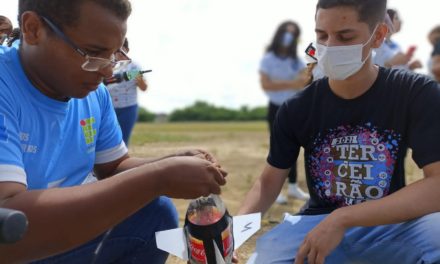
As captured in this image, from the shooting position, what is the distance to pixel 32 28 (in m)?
1.81

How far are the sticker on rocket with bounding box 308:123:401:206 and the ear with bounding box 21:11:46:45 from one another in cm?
135

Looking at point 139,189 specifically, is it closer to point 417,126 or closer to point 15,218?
point 15,218

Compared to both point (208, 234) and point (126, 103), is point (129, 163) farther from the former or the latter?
point (126, 103)

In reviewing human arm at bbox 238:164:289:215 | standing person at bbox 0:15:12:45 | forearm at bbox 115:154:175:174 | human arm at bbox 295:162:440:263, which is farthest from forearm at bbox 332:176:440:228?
standing person at bbox 0:15:12:45

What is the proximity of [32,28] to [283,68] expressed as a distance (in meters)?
3.92

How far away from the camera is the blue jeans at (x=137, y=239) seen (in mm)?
2236

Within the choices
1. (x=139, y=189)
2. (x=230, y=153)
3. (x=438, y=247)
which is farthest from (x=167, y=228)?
(x=230, y=153)

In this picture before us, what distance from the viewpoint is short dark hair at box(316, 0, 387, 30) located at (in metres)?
2.42

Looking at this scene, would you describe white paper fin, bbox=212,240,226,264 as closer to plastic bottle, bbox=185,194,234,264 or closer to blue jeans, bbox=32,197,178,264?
plastic bottle, bbox=185,194,234,264

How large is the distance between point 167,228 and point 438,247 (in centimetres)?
116

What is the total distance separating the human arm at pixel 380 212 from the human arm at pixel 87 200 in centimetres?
64

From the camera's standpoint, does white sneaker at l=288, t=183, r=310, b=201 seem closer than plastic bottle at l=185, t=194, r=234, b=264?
No

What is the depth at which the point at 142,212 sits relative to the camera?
2.29 meters

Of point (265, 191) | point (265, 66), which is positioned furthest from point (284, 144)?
point (265, 66)
